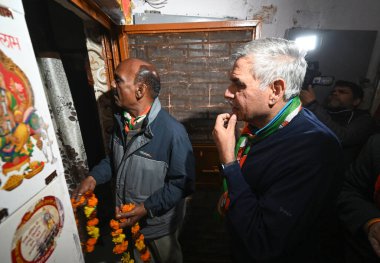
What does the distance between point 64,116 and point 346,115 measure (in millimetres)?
2622

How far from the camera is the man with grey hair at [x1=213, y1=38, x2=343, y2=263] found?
2.60 ft

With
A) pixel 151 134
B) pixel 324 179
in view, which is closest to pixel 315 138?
pixel 324 179

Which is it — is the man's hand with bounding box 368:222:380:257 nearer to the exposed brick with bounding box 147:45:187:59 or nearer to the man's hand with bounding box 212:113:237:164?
the man's hand with bounding box 212:113:237:164

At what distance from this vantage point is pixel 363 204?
1077 mm

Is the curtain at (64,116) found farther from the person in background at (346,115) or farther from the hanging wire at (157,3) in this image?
the person in background at (346,115)

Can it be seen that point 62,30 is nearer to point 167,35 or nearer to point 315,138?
point 167,35

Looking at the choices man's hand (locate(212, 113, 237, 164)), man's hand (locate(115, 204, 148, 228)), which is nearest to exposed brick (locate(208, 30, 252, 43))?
man's hand (locate(212, 113, 237, 164))

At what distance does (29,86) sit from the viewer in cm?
60

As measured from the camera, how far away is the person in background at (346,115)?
1886mm

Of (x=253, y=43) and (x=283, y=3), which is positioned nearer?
(x=253, y=43)

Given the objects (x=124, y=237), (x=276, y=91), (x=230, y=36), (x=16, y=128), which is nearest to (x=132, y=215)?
(x=124, y=237)

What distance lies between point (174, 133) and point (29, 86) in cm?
89

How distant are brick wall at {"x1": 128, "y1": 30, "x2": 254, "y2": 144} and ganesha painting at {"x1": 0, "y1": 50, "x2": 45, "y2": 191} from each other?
4.14 feet

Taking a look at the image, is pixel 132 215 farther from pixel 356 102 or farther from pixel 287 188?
pixel 356 102
